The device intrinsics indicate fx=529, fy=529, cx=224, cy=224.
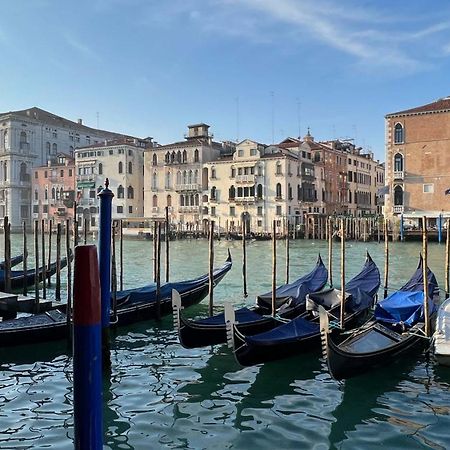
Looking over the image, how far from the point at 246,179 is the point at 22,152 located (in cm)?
1876

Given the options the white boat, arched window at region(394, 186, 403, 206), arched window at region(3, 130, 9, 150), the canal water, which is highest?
arched window at region(3, 130, 9, 150)

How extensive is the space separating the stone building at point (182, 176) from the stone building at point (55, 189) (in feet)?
19.7

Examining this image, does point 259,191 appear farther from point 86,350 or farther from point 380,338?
point 86,350

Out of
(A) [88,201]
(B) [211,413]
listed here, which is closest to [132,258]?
(B) [211,413]

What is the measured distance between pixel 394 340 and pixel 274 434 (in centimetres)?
209

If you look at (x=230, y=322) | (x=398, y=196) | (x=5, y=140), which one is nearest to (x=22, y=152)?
(x=5, y=140)

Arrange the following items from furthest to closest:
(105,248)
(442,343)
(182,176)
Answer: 1. (182,176)
2. (442,343)
3. (105,248)

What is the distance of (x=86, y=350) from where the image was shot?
163cm

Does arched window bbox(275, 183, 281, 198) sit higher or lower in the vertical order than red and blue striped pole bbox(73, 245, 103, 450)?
higher

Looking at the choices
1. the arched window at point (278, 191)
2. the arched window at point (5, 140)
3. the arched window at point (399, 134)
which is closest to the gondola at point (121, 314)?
the arched window at point (399, 134)

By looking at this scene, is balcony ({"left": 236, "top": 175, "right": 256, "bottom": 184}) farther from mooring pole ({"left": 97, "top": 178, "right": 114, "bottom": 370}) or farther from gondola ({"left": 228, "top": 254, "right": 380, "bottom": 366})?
mooring pole ({"left": 97, "top": 178, "right": 114, "bottom": 370})

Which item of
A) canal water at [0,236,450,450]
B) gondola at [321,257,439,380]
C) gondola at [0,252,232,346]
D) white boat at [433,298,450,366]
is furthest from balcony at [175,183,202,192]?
white boat at [433,298,450,366]

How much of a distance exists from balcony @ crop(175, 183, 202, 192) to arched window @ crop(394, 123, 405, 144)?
1177 cm

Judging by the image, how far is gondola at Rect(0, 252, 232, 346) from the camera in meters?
5.53
